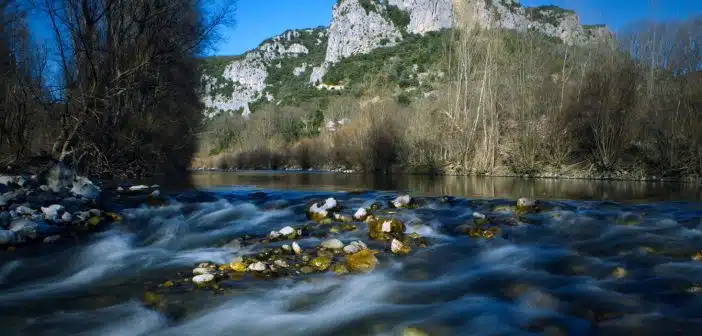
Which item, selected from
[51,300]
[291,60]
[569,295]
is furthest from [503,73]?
[291,60]

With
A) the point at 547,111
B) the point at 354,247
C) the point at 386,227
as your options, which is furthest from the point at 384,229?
the point at 547,111

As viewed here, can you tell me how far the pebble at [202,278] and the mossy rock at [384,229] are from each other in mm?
2553

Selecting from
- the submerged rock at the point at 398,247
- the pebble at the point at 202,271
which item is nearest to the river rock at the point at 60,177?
the pebble at the point at 202,271

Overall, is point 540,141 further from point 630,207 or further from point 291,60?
point 291,60

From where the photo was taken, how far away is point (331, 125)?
170 feet

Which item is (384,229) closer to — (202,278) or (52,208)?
(202,278)

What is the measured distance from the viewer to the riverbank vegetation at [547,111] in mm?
18797

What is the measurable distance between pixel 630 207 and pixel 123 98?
16648 millimetres

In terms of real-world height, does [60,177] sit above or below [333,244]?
above

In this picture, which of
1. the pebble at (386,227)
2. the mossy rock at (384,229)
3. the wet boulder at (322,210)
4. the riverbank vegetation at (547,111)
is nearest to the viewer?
the mossy rock at (384,229)

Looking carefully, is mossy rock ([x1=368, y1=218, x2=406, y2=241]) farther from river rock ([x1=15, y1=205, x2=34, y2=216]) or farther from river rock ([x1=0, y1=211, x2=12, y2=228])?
river rock ([x1=15, y1=205, x2=34, y2=216])

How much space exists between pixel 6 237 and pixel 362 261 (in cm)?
484

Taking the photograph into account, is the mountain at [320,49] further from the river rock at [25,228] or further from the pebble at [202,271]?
the pebble at [202,271]

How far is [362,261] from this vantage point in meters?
5.25
